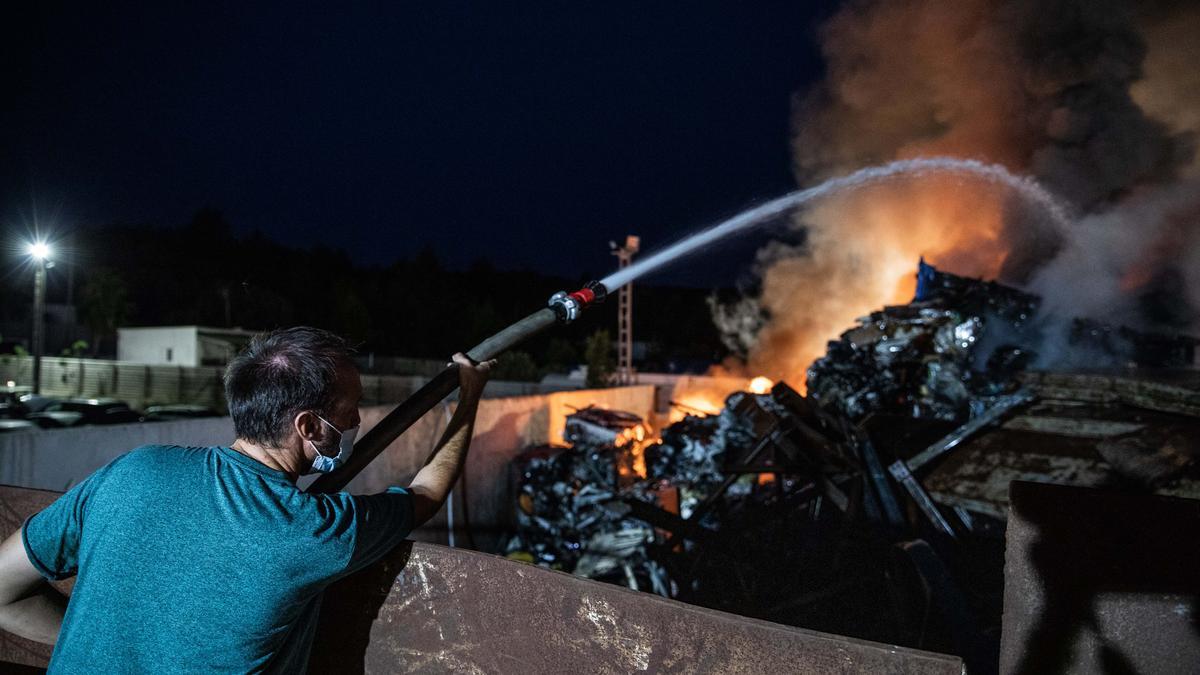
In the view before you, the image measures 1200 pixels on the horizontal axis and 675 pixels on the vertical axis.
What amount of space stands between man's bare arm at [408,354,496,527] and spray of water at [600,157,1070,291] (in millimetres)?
635

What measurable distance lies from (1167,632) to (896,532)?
4.09 meters

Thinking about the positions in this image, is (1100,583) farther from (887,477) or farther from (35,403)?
(35,403)

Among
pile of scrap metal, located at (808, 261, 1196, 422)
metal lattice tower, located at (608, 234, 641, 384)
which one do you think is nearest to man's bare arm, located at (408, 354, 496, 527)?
pile of scrap metal, located at (808, 261, 1196, 422)

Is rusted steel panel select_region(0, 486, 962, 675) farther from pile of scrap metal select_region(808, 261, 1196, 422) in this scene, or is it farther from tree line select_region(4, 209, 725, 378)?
tree line select_region(4, 209, 725, 378)

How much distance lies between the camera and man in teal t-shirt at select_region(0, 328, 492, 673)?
1461mm

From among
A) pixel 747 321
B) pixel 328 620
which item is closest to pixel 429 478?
pixel 328 620

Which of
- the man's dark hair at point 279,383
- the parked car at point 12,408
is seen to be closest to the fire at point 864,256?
the man's dark hair at point 279,383

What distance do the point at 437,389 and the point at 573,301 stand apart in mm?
548

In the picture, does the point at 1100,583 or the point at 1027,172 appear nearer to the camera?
the point at 1100,583

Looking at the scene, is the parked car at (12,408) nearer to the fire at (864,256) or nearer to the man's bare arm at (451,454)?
the man's bare arm at (451,454)

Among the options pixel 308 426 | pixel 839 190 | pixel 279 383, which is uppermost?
pixel 839 190

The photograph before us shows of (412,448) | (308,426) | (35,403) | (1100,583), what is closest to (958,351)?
(412,448)

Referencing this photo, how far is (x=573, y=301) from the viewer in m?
2.22

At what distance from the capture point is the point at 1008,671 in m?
1.42
